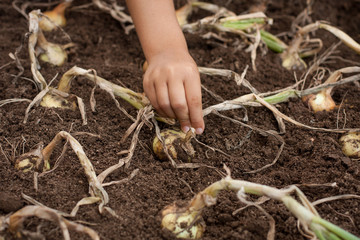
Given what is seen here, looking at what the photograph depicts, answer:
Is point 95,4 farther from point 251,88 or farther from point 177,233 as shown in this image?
point 177,233

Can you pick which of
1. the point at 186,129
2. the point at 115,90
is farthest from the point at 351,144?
the point at 115,90

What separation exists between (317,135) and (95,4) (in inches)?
44.3

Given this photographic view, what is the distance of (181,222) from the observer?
1051 millimetres

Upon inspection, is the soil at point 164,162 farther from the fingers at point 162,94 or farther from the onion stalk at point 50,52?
the fingers at point 162,94

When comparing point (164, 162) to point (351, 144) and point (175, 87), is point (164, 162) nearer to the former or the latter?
point (175, 87)

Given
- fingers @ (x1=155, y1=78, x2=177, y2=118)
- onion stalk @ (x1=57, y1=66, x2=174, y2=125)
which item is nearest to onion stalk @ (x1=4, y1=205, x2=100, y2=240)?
fingers @ (x1=155, y1=78, x2=177, y2=118)

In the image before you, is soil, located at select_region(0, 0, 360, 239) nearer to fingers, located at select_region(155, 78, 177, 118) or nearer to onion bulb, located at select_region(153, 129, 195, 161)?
onion bulb, located at select_region(153, 129, 195, 161)

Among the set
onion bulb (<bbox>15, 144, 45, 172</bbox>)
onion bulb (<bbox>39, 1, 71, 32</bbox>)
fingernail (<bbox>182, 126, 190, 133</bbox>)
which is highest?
onion bulb (<bbox>39, 1, 71, 32</bbox>)

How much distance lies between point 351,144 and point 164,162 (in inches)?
23.5

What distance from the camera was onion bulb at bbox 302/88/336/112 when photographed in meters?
1.49

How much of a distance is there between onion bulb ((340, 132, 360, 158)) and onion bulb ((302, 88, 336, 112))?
0.16 metres

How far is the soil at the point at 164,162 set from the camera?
1.10m

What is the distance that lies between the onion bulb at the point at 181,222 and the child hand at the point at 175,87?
0.85ft

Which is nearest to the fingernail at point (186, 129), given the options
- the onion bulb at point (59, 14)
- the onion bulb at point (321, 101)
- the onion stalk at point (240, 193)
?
the onion stalk at point (240, 193)
